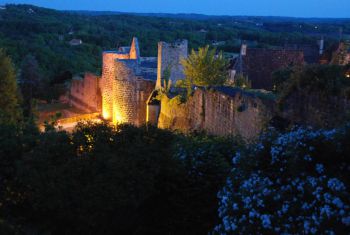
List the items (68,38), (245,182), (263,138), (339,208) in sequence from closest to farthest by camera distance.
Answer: (339,208) → (245,182) → (263,138) → (68,38)

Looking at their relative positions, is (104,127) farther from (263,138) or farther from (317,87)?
(317,87)

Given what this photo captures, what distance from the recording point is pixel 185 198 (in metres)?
8.66

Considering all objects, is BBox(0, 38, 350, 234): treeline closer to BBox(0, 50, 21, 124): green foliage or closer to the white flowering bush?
the white flowering bush

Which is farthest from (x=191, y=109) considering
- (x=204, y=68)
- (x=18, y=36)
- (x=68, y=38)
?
(x=68, y=38)

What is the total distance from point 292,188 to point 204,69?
47.4ft

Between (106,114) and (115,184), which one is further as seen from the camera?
(106,114)

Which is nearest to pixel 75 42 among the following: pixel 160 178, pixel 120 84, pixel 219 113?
pixel 120 84

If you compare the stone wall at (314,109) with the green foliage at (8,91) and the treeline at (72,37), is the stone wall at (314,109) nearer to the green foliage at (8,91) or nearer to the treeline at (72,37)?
the green foliage at (8,91)

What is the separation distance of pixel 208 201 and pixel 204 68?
11542mm

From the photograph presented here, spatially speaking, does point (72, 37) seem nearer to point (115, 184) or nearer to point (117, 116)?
point (117, 116)

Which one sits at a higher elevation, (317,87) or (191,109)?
(317,87)

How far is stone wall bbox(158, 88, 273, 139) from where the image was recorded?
467 inches

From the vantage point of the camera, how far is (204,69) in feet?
64.6

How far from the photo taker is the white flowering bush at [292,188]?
4828 mm
